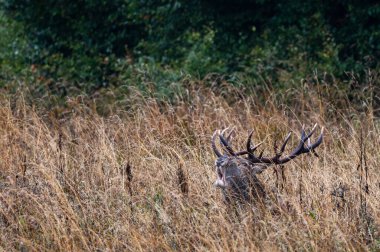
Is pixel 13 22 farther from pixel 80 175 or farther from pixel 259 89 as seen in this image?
pixel 80 175

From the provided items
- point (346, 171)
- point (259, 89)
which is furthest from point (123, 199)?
point (259, 89)

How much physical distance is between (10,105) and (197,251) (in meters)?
4.43

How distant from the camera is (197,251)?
5219mm

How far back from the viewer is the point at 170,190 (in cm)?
619

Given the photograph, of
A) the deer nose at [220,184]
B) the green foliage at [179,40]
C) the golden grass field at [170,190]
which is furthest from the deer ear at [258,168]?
the green foliage at [179,40]

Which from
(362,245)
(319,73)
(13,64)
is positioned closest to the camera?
(362,245)

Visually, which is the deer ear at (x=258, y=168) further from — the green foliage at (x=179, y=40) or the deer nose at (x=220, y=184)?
the green foliage at (x=179, y=40)

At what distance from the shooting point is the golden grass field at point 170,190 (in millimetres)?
5262

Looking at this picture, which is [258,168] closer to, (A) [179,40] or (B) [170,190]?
(B) [170,190]

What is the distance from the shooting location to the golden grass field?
207 inches

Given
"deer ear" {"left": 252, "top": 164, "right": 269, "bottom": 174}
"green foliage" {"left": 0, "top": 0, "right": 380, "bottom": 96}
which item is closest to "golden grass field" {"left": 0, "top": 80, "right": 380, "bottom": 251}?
"deer ear" {"left": 252, "top": 164, "right": 269, "bottom": 174}

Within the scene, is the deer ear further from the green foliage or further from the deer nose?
the green foliage

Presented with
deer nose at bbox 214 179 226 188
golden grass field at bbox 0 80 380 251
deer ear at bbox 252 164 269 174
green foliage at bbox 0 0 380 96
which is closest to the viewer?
golden grass field at bbox 0 80 380 251

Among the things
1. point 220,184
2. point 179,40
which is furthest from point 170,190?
point 179,40
